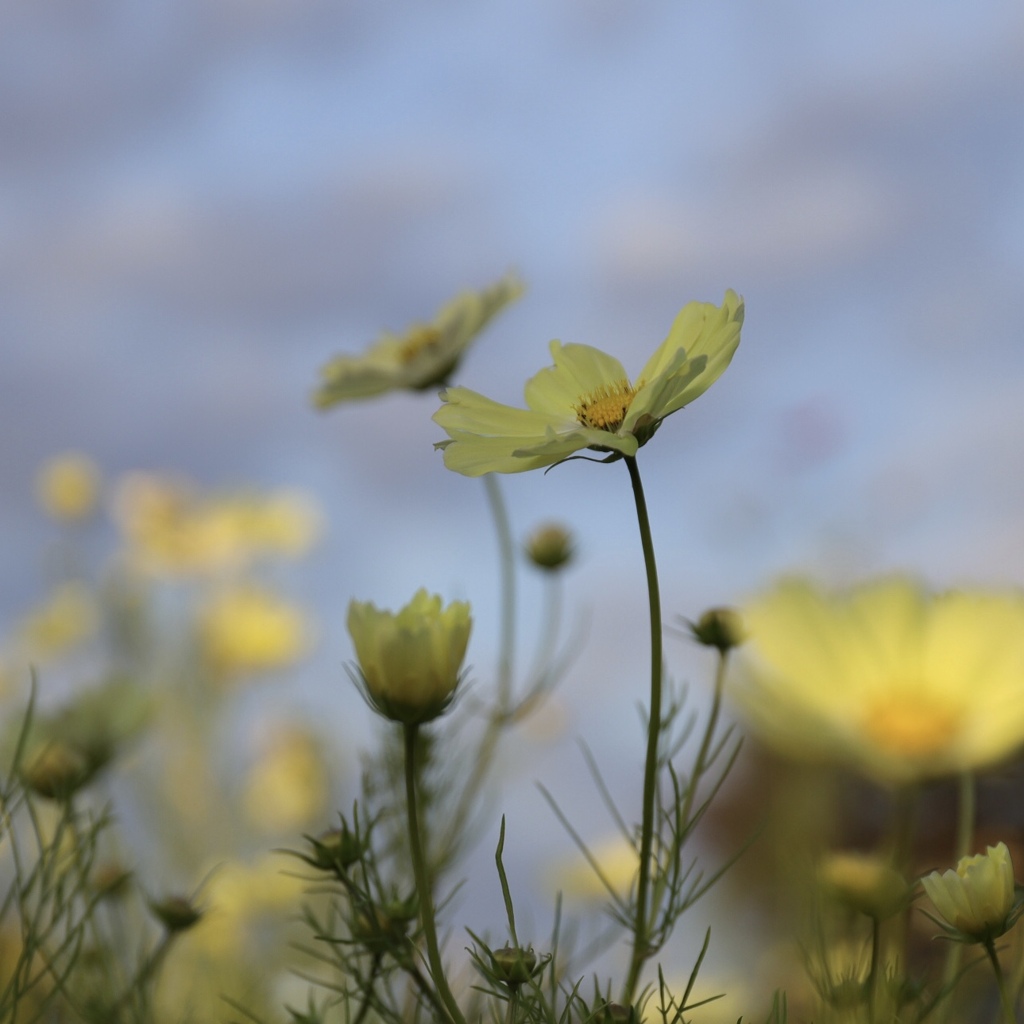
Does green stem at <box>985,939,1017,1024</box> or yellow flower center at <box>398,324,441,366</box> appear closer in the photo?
green stem at <box>985,939,1017,1024</box>

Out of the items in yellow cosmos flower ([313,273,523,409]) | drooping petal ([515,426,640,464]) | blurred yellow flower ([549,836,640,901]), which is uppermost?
yellow cosmos flower ([313,273,523,409])

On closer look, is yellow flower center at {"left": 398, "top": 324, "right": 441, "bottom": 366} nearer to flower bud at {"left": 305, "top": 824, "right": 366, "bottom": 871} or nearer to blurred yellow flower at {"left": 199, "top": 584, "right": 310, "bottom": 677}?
flower bud at {"left": 305, "top": 824, "right": 366, "bottom": 871}

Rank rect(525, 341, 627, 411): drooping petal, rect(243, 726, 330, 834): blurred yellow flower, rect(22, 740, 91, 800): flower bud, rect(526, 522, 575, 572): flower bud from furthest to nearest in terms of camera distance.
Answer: rect(243, 726, 330, 834): blurred yellow flower, rect(526, 522, 575, 572): flower bud, rect(22, 740, 91, 800): flower bud, rect(525, 341, 627, 411): drooping petal

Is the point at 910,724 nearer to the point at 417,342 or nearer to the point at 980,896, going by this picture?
the point at 980,896

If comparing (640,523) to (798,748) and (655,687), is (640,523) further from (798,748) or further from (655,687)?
(798,748)

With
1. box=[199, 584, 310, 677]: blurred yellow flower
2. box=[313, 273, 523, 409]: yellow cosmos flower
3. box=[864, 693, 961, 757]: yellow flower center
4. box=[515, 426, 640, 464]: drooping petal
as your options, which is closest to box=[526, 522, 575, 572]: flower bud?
box=[313, 273, 523, 409]: yellow cosmos flower

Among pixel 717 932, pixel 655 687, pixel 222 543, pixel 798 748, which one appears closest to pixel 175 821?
pixel 222 543

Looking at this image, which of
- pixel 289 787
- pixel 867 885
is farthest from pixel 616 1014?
pixel 289 787
